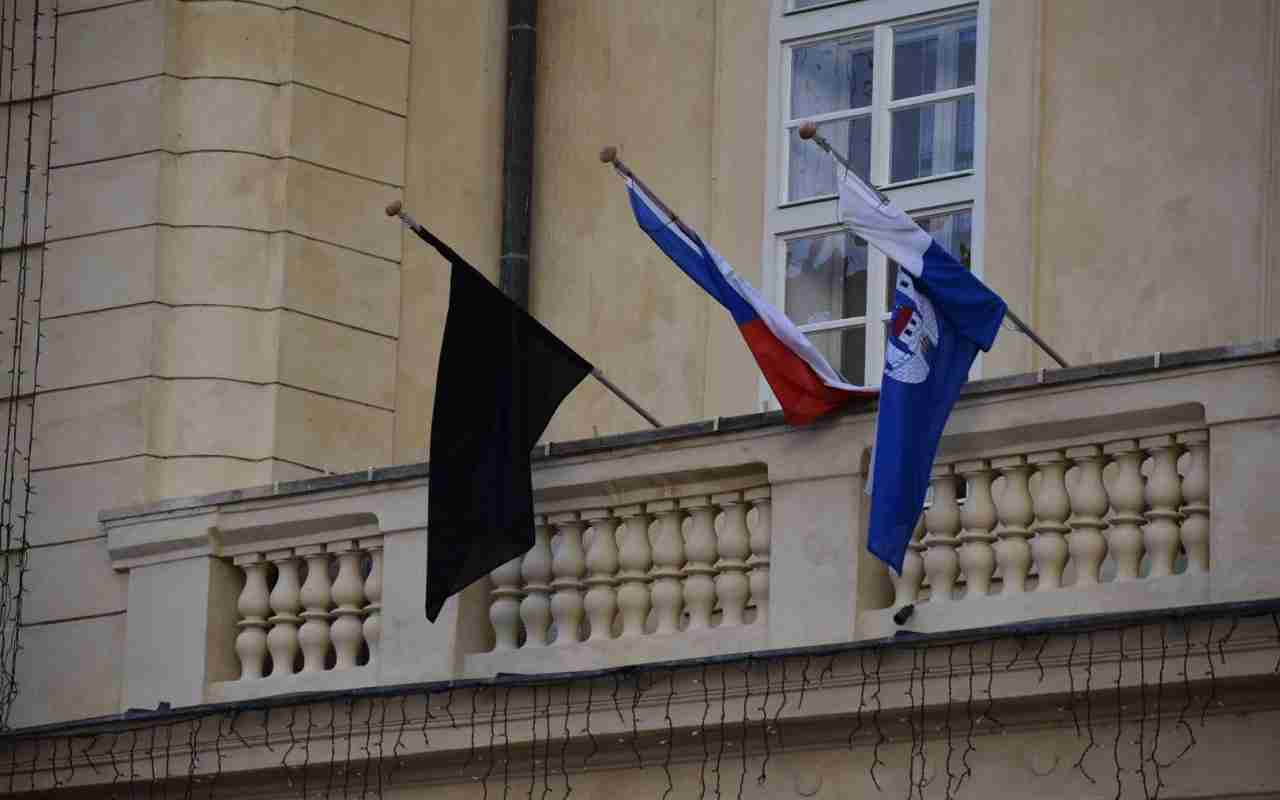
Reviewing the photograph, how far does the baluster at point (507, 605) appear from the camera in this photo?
14.8m

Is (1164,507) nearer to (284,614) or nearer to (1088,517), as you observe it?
(1088,517)

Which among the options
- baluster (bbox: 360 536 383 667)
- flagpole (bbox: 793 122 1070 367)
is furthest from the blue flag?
baluster (bbox: 360 536 383 667)

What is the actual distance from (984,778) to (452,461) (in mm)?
2699

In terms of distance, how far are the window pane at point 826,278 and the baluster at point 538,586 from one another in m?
1.99

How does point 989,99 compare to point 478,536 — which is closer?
point 478,536

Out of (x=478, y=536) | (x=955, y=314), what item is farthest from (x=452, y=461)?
(x=955, y=314)

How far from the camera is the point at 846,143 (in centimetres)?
1623

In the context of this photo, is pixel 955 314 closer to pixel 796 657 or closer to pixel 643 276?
pixel 796 657

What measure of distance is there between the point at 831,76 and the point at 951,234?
104 cm

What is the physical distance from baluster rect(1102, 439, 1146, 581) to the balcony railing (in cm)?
1

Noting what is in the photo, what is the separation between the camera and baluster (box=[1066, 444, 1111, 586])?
43.6 feet

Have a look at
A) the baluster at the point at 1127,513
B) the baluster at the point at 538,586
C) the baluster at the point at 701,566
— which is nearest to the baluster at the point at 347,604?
the baluster at the point at 538,586

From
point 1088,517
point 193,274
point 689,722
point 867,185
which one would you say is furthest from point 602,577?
point 193,274

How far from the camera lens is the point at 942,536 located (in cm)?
1370
